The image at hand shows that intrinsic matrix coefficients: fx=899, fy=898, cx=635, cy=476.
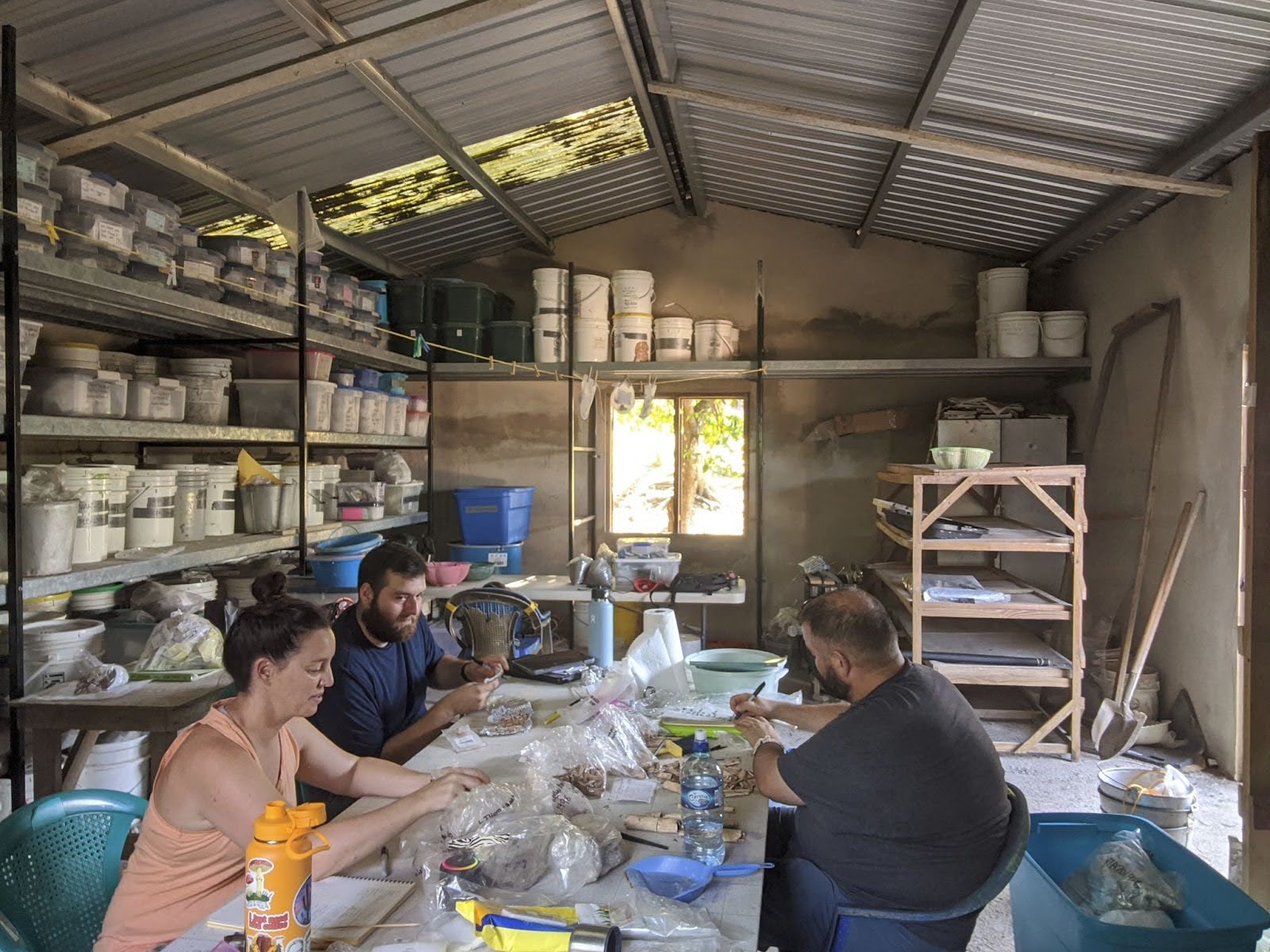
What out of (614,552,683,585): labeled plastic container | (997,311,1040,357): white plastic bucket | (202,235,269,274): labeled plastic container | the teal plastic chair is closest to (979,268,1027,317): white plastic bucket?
(997,311,1040,357): white plastic bucket

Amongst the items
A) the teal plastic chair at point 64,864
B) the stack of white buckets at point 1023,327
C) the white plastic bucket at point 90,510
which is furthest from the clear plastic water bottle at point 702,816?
the stack of white buckets at point 1023,327

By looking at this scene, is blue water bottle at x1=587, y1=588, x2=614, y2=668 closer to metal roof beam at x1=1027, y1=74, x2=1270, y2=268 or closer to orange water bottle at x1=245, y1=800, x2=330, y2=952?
orange water bottle at x1=245, y1=800, x2=330, y2=952

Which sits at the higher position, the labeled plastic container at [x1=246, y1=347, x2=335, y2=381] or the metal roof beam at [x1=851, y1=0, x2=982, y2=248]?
the metal roof beam at [x1=851, y1=0, x2=982, y2=248]

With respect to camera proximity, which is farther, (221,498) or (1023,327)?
(1023,327)

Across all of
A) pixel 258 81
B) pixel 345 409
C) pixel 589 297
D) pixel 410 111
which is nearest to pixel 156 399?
pixel 258 81

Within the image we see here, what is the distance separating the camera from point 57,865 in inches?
84.0

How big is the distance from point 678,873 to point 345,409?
4.81 metres

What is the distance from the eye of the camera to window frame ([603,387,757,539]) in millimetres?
8102

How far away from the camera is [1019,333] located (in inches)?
273

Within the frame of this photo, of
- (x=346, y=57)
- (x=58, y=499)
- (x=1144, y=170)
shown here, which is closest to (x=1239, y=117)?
(x=1144, y=170)

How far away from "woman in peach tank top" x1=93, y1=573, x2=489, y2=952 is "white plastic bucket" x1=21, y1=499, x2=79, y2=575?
1.91m

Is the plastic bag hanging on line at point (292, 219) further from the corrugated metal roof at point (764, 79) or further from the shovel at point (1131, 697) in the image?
the shovel at point (1131, 697)

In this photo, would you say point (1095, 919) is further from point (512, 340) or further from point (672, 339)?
point (512, 340)

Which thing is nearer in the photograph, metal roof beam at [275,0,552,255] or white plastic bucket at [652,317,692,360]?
metal roof beam at [275,0,552,255]
